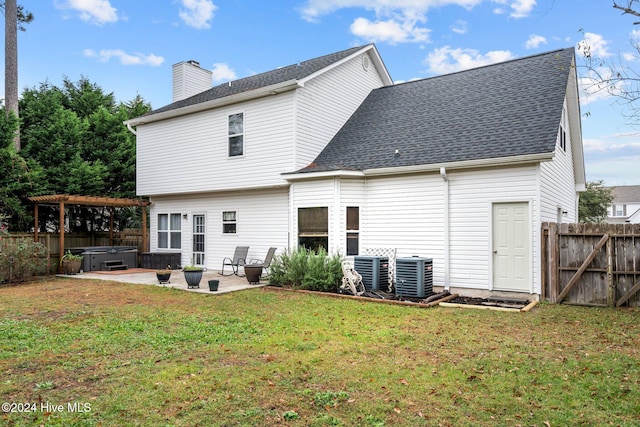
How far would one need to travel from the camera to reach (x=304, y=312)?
7.46 meters

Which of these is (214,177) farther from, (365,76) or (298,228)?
(365,76)

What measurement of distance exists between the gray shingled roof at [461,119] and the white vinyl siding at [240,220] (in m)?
1.97

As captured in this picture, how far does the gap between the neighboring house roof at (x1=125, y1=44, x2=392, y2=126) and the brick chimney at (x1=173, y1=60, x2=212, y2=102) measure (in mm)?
584

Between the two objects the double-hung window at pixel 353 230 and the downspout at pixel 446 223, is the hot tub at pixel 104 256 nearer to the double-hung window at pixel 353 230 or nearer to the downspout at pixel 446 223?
the double-hung window at pixel 353 230

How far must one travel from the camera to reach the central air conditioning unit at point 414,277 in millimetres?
8773

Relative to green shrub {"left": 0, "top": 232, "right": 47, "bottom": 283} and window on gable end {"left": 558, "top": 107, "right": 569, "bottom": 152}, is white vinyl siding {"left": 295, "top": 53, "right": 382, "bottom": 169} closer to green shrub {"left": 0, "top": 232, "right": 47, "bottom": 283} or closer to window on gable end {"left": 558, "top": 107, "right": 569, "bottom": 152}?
window on gable end {"left": 558, "top": 107, "right": 569, "bottom": 152}

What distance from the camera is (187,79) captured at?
16969 millimetres

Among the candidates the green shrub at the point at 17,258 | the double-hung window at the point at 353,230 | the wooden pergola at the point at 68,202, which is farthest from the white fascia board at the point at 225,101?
the green shrub at the point at 17,258

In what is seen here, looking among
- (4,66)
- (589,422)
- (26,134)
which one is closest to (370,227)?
(589,422)

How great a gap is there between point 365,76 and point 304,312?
1033 centimetres

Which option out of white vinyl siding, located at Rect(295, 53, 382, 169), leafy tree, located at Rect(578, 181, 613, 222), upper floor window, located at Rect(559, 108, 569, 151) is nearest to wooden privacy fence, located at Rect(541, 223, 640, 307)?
upper floor window, located at Rect(559, 108, 569, 151)

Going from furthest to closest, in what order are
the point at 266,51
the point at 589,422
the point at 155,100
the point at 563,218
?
the point at 155,100
the point at 266,51
the point at 563,218
the point at 589,422

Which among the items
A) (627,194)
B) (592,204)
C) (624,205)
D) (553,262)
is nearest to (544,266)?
(553,262)

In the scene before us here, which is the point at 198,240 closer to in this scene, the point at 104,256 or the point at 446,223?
the point at 104,256
